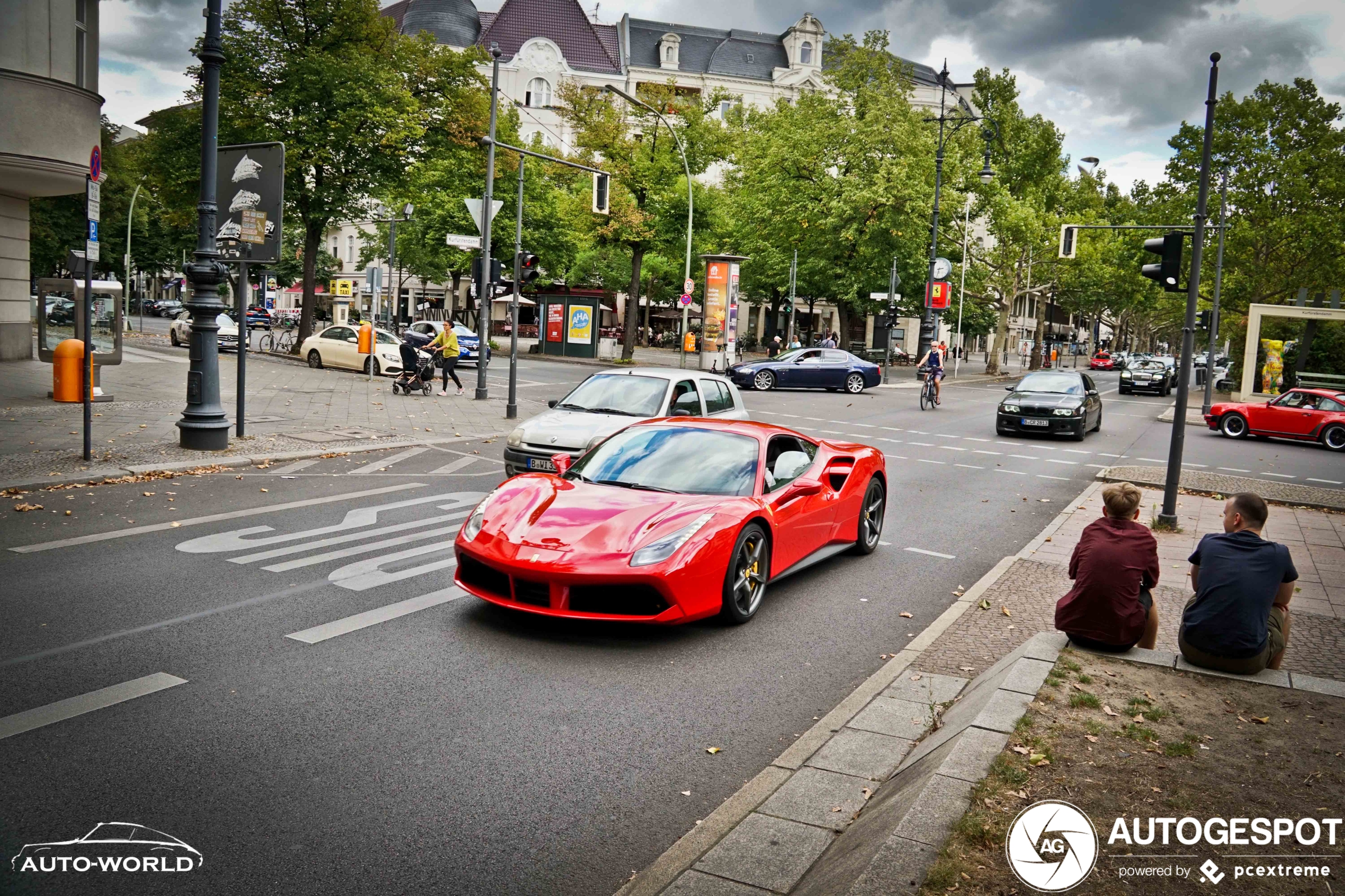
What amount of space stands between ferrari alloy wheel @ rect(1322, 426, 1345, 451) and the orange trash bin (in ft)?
85.1

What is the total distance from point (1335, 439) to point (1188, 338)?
16.1 metres

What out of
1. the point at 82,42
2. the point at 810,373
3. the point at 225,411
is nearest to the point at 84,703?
the point at 225,411

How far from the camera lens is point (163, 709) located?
482cm

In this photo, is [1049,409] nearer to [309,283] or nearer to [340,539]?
[340,539]

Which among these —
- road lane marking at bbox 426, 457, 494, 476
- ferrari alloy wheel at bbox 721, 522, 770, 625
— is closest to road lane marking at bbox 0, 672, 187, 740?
ferrari alloy wheel at bbox 721, 522, 770, 625

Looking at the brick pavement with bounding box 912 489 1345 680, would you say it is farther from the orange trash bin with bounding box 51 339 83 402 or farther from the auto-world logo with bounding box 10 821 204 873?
the orange trash bin with bounding box 51 339 83 402

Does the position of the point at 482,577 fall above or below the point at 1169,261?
below

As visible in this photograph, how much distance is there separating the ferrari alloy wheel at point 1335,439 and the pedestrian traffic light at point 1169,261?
1549 cm

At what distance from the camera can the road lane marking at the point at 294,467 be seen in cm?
1245

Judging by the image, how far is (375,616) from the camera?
6.53 meters

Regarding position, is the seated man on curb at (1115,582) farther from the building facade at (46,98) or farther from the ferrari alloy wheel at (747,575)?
the building facade at (46,98)

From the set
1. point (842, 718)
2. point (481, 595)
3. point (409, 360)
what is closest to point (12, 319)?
point (409, 360)

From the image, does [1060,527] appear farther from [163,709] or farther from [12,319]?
[12,319]

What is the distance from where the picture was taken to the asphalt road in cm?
371
